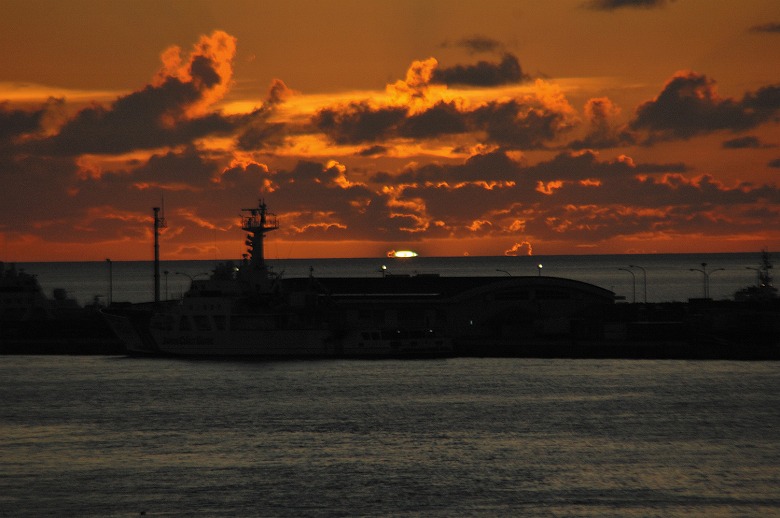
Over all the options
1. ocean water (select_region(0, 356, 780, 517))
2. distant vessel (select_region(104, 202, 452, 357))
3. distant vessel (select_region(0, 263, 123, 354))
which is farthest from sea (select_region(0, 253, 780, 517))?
distant vessel (select_region(0, 263, 123, 354))

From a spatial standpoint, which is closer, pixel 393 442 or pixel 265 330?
pixel 393 442

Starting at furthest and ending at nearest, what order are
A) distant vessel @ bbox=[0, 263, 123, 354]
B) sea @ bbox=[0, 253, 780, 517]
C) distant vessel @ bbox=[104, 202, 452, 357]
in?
distant vessel @ bbox=[0, 263, 123, 354]
distant vessel @ bbox=[104, 202, 452, 357]
sea @ bbox=[0, 253, 780, 517]

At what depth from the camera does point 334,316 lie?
361 ft

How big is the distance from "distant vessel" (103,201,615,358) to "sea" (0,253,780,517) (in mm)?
8168

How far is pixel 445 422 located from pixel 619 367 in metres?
36.5

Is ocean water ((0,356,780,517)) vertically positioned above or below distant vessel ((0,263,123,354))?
below

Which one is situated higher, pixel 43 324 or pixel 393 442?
pixel 43 324

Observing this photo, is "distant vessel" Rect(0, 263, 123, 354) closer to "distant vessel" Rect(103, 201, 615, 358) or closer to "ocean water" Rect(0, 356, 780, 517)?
"distant vessel" Rect(103, 201, 615, 358)

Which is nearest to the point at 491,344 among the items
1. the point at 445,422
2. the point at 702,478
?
the point at 445,422

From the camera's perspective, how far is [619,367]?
102188 millimetres

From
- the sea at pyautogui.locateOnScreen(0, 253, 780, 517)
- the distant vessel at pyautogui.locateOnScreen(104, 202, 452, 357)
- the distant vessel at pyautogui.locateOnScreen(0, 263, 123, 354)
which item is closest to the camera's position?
the sea at pyautogui.locateOnScreen(0, 253, 780, 517)

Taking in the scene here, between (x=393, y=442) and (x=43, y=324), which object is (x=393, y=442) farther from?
(x=43, y=324)

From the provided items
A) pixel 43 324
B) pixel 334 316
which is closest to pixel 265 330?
pixel 334 316

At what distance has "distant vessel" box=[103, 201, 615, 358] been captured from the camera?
355 ft
